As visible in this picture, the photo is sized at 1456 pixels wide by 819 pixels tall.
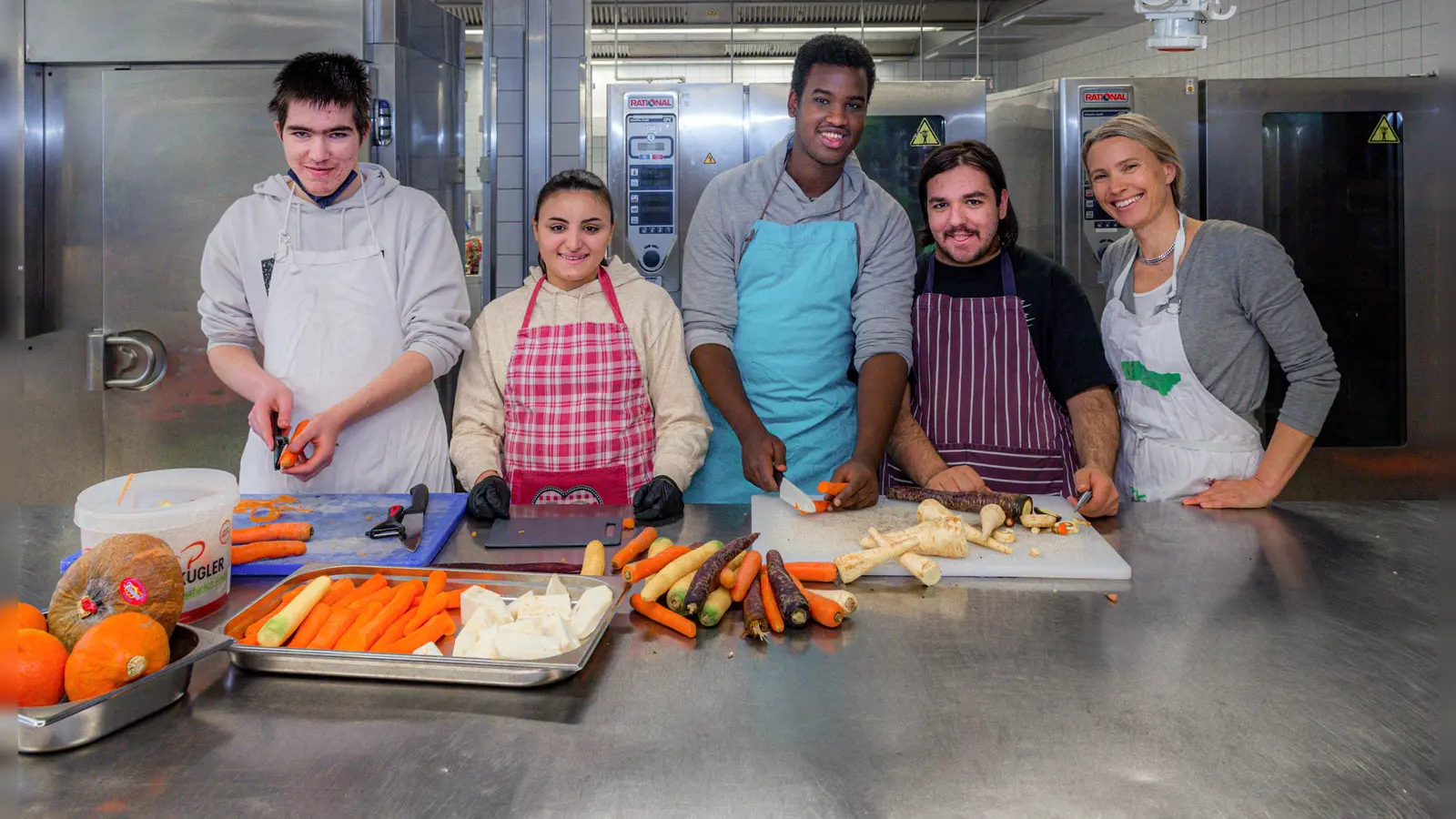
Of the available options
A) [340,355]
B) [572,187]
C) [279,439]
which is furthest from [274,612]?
[572,187]

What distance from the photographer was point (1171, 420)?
248 cm

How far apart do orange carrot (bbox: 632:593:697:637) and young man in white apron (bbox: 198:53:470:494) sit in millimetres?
1168

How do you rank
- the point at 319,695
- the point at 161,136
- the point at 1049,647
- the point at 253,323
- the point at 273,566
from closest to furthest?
the point at 319,695 < the point at 1049,647 < the point at 273,566 < the point at 253,323 < the point at 161,136

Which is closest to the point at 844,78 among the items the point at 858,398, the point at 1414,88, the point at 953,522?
the point at 858,398

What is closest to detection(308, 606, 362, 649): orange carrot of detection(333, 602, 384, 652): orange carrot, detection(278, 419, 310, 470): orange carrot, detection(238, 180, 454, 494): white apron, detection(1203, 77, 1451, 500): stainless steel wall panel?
detection(333, 602, 384, 652): orange carrot

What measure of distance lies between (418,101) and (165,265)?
0.99 meters

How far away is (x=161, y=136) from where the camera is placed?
3.32m

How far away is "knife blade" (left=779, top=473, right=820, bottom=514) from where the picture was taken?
1.98m

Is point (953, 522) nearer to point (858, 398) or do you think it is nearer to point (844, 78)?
point (858, 398)

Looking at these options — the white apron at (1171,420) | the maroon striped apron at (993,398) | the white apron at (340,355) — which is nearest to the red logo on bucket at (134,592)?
the white apron at (340,355)

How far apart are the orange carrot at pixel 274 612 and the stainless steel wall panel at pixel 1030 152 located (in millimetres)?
3540

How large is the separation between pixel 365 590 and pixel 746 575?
0.55 metres

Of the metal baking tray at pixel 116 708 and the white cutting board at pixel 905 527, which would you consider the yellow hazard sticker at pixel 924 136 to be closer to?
the white cutting board at pixel 905 527

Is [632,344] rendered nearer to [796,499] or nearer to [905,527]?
[796,499]
